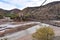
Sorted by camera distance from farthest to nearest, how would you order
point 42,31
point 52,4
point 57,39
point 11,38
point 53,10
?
point 52,4 < point 53,10 < point 11,38 < point 57,39 < point 42,31

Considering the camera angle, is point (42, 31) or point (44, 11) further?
point (44, 11)

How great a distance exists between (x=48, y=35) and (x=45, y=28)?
85 centimetres

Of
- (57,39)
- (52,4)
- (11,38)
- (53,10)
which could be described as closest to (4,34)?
(11,38)

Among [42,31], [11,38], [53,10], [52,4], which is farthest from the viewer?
[52,4]

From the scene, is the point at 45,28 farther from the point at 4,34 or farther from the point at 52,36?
the point at 4,34

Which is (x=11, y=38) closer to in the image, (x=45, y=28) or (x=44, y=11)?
(x=45, y=28)

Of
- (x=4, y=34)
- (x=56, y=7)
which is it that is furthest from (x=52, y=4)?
(x=4, y=34)

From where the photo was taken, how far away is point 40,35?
2116 cm

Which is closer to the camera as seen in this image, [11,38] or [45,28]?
[45,28]

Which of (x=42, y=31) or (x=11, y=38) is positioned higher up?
(x=42, y=31)

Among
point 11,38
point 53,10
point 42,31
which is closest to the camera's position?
point 42,31

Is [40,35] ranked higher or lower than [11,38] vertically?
higher

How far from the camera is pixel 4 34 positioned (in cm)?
3048

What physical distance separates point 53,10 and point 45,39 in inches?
3218
